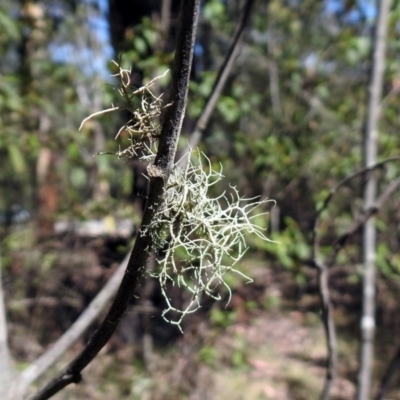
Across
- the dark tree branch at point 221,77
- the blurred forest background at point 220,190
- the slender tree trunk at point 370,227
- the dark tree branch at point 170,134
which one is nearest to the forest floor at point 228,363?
the blurred forest background at point 220,190

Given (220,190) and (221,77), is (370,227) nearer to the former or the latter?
(221,77)

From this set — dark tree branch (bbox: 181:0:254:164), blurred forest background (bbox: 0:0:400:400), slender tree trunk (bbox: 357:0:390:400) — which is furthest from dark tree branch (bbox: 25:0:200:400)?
blurred forest background (bbox: 0:0:400:400)

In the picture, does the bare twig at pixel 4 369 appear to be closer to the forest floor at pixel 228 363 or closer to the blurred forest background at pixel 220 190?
the blurred forest background at pixel 220 190

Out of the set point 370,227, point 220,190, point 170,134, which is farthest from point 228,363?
point 170,134

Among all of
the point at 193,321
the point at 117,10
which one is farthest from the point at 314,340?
the point at 117,10

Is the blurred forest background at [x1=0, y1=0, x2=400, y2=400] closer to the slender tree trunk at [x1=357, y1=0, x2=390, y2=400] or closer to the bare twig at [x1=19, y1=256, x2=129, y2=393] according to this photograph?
the slender tree trunk at [x1=357, y1=0, x2=390, y2=400]

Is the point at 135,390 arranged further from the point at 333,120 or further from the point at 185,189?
the point at 185,189
